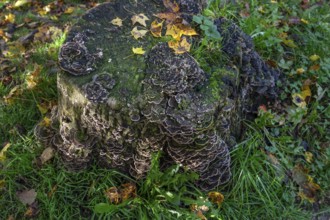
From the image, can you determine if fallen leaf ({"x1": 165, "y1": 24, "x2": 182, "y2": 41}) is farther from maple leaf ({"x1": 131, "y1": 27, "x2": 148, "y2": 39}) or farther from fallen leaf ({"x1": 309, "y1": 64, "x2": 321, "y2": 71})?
fallen leaf ({"x1": 309, "y1": 64, "x2": 321, "y2": 71})

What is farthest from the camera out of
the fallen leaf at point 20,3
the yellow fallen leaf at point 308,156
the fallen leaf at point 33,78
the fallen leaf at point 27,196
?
the fallen leaf at point 20,3

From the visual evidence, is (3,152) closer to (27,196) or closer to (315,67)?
(27,196)

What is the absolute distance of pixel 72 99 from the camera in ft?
10.4

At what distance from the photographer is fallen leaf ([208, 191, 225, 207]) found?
3.39 m

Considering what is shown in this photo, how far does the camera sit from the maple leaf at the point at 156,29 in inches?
141

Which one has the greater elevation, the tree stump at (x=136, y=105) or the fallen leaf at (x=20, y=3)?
the tree stump at (x=136, y=105)

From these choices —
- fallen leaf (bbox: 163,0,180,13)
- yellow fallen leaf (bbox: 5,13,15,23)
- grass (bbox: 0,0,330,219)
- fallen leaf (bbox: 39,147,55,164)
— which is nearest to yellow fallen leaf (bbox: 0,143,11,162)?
grass (bbox: 0,0,330,219)

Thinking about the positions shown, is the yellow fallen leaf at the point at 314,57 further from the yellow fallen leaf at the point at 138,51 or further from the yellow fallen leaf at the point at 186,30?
the yellow fallen leaf at the point at 138,51

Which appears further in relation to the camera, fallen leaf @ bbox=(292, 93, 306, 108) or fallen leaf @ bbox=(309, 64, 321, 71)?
fallen leaf @ bbox=(309, 64, 321, 71)

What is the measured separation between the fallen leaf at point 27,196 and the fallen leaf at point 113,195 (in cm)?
71

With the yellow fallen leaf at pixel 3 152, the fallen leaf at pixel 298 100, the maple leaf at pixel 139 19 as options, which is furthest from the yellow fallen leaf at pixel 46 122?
the fallen leaf at pixel 298 100

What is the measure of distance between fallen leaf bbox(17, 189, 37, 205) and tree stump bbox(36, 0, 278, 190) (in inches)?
17.3

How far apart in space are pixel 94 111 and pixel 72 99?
25cm

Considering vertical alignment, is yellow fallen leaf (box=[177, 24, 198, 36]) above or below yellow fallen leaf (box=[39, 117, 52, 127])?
above
